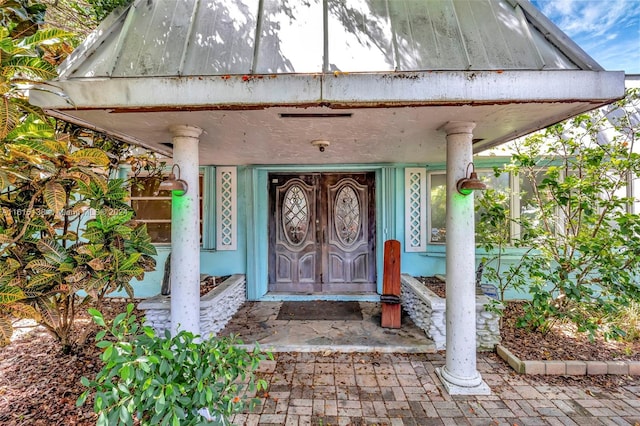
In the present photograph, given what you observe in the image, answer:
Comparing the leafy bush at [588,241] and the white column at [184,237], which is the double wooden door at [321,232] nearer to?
the leafy bush at [588,241]

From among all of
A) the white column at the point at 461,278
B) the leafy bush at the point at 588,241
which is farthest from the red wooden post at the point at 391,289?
the leafy bush at the point at 588,241

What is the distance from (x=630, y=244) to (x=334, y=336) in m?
3.27

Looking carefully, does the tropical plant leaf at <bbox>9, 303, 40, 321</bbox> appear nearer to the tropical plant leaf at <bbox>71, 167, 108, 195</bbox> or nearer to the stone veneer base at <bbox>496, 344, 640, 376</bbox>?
the tropical plant leaf at <bbox>71, 167, 108, 195</bbox>

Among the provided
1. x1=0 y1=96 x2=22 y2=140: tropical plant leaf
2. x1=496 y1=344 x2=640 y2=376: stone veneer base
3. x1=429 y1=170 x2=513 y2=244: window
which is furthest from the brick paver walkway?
x1=0 y1=96 x2=22 y2=140: tropical plant leaf

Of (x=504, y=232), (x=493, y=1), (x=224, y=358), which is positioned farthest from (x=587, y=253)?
(x=224, y=358)

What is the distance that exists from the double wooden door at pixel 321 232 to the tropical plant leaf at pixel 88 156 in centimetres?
292

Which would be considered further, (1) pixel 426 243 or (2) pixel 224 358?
(1) pixel 426 243

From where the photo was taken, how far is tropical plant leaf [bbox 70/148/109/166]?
232 cm

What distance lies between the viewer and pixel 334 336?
11.7 feet

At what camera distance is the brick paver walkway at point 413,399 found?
2.28 metres

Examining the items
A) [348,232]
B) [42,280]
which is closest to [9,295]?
[42,280]

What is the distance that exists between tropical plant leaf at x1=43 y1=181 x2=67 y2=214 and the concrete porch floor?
1977mm

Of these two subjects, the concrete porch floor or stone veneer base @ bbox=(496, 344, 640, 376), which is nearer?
stone veneer base @ bbox=(496, 344, 640, 376)

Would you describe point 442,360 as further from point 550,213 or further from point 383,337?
point 550,213
